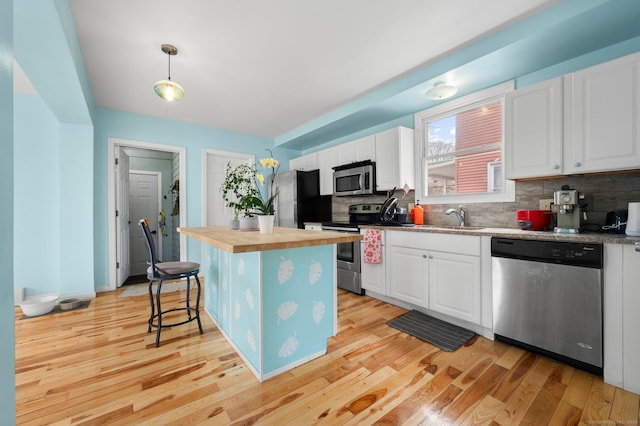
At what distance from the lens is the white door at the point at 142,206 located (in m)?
5.09

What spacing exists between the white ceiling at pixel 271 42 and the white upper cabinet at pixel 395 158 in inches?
25.6

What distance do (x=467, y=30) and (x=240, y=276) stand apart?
2608 millimetres

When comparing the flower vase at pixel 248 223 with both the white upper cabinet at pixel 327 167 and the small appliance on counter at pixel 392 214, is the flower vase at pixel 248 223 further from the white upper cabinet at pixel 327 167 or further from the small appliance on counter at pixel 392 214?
the white upper cabinet at pixel 327 167

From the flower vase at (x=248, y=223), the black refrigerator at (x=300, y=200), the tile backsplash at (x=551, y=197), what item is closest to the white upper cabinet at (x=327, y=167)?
the black refrigerator at (x=300, y=200)

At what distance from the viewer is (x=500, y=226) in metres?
2.69

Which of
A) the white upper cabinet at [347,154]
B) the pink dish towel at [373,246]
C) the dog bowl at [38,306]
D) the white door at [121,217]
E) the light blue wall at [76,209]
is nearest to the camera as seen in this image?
the dog bowl at [38,306]

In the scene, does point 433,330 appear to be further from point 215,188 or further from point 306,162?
point 215,188

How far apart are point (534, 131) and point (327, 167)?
2833 millimetres

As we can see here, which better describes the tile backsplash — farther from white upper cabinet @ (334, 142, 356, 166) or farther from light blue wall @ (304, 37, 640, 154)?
white upper cabinet @ (334, 142, 356, 166)

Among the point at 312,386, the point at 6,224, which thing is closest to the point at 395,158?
the point at 312,386

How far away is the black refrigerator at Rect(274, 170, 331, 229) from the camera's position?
15.1ft

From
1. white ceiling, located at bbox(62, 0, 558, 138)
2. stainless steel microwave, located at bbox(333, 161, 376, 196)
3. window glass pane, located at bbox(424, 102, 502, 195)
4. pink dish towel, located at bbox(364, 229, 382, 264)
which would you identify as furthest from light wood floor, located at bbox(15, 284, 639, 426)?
white ceiling, located at bbox(62, 0, 558, 138)

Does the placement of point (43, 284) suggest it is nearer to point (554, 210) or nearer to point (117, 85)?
point (117, 85)

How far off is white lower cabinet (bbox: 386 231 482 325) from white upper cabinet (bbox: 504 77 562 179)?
76cm
